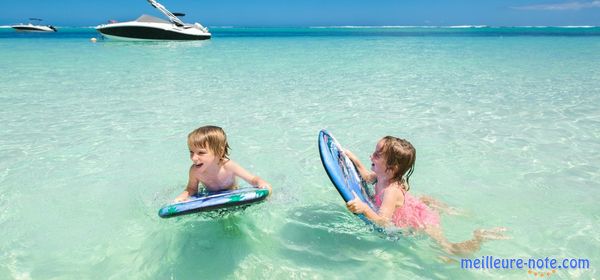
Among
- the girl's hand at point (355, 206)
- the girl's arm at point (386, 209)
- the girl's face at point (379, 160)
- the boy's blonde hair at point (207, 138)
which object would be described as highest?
the boy's blonde hair at point (207, 138)

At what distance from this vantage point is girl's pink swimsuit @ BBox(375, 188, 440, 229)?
2852mm

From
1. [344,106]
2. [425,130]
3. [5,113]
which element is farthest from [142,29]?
[425,130]

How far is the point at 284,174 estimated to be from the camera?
171 inches

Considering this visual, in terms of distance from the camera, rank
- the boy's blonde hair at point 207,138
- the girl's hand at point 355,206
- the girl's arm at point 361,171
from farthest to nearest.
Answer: the girl's arm at point 361,171, the boy's blonde hair at point 207,138, the girl's hand at point 355,206

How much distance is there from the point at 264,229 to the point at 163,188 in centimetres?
149

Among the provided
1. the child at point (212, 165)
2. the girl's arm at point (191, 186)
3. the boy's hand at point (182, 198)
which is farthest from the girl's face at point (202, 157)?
the boy's hand at point (182, 198)

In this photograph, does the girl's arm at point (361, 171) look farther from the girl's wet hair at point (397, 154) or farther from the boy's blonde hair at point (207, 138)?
the boy's blonde hair at point (207, 138)

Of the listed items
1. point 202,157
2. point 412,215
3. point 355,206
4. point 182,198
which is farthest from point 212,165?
point 412,215

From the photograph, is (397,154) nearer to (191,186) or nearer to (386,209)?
(386,209)

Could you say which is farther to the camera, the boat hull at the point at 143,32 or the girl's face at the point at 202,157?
the boat hull at the point at 143,32

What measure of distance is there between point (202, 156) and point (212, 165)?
0.64 ft

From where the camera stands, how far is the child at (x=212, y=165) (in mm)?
2736

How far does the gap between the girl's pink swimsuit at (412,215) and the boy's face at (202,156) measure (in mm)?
1311

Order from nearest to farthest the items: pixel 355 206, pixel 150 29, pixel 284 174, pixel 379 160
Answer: pixel 355 206
pixel 379 160
pixel 284 174
pixel 150 29
